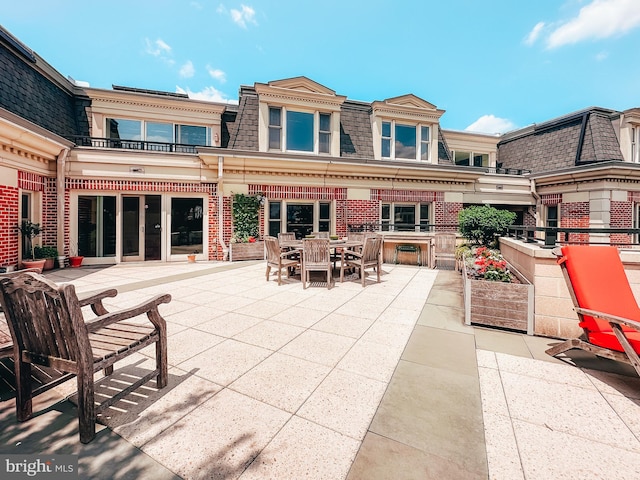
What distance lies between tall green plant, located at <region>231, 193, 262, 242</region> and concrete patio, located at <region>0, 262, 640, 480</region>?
20.9ft

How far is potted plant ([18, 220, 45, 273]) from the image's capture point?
7595mm

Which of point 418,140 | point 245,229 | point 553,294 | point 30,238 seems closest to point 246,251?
point 245,229

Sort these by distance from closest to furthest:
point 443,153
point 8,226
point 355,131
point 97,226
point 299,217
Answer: point 8,226 → point 97,226 → point 299,217 → point 355,131 → point 443,153

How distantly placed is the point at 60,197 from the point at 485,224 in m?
12.9

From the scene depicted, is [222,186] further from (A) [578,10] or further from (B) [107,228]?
(A) [578,10]

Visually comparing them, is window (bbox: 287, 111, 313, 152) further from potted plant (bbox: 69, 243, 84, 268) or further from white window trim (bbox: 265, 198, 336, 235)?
potted plant (bbox: 69, 243, 84, 268)

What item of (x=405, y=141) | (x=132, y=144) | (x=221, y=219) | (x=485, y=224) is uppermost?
(x=405, y=141)

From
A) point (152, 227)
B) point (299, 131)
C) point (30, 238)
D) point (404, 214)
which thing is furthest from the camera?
point (404, 214)

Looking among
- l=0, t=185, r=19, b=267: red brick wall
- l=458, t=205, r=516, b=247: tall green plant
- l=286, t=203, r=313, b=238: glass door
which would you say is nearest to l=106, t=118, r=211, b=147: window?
l=0, t=185, r=19, b=267: red brick wall

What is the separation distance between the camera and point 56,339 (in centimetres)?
198

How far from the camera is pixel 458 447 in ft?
6.11

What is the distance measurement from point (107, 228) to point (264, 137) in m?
6.66

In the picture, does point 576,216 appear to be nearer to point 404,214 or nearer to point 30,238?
point 404,214

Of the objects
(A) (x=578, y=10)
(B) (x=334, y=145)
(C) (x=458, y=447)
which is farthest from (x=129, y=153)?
(A) (x=578, y=10)
